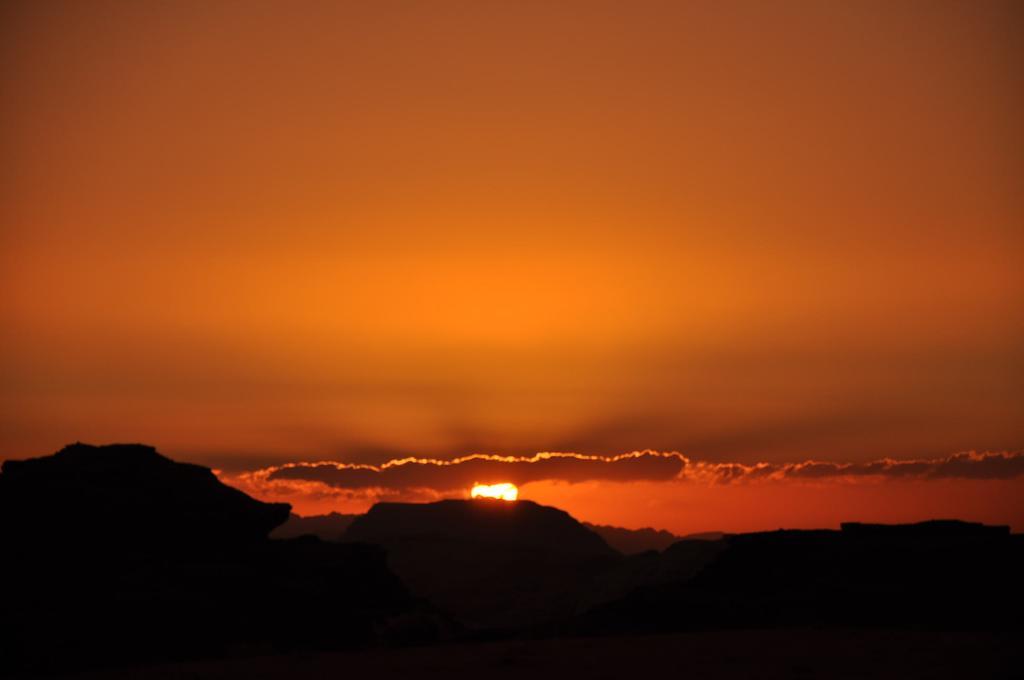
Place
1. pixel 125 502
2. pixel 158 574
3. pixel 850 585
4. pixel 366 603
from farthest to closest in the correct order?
pixel 366 603
pixel 125 502
pixel 850 585
pixel 158 574

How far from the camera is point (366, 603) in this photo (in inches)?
1432

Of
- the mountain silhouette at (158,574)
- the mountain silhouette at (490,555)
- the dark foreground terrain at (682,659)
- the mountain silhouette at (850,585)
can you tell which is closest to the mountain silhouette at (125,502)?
the mountain silhouette at (158,574)

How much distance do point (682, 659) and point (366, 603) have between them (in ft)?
56.4

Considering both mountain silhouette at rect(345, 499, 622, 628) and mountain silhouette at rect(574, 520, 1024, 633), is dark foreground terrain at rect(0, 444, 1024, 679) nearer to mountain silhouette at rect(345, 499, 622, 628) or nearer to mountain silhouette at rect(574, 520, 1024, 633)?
mountain silhouette at rect(574, 520, 1024, 633)

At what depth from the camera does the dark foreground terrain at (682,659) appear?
20281 mm

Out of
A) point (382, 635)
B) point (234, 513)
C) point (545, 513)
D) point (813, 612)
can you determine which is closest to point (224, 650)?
point (382, 635)

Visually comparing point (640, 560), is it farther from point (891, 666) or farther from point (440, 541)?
point (440, 541)

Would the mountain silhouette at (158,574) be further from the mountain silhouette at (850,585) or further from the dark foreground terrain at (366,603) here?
the mountain silhouette at (850,585)

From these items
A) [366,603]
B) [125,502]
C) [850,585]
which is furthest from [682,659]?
[125,502]

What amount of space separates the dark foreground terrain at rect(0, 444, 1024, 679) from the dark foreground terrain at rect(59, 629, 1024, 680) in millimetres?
85

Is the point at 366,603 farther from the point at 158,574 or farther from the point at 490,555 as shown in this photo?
the point at 490,555

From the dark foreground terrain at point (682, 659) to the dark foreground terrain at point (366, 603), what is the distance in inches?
3.3

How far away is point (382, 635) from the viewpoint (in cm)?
3294

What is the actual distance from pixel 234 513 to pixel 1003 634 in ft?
81.5
